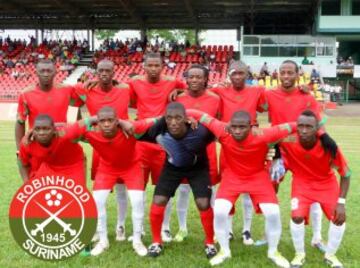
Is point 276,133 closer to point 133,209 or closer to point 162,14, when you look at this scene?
point 133,209

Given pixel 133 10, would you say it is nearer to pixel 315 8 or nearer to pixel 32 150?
pixel 315 8

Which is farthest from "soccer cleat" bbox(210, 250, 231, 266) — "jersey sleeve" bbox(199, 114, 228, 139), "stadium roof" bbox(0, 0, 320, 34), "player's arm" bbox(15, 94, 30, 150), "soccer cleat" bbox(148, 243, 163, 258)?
"stadium roof" bbox(0, 0, 320, 34)

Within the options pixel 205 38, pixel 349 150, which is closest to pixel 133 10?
pixel 349 150

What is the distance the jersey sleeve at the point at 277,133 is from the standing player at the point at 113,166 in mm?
1245

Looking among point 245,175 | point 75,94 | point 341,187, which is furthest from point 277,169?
point 75,94

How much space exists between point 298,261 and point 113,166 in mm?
2257

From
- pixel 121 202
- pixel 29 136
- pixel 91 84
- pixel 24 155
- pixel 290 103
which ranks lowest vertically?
pixel 121 202

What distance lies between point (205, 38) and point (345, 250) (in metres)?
57.7

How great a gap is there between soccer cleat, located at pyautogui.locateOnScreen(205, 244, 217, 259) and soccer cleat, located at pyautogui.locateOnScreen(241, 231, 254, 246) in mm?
638

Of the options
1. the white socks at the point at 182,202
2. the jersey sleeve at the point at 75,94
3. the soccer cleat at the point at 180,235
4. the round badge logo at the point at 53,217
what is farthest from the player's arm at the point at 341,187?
the jersey sleeve at the point at 75,94

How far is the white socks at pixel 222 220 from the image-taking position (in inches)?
211

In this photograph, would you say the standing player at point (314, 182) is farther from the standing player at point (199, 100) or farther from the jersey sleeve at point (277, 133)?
the standing player at point (199, 100)

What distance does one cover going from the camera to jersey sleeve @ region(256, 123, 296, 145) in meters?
5.27

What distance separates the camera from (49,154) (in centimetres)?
570
